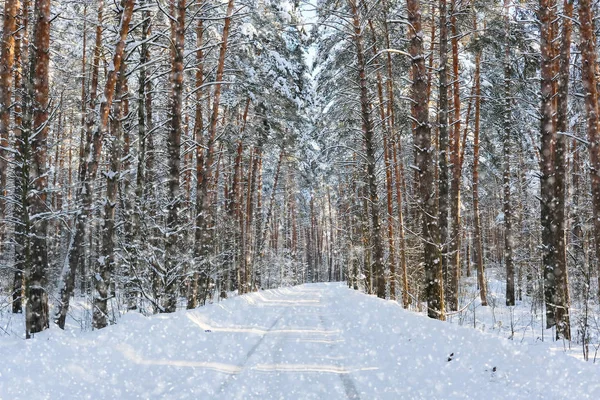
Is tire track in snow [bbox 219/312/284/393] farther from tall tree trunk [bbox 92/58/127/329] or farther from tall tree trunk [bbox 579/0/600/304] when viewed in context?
tall tree trunk [bbox 579/0/600/304]

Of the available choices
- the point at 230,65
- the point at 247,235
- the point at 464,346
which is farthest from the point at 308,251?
the point at 464,346

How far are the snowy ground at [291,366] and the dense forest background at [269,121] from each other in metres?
2.20

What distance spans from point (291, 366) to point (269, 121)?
14.7m

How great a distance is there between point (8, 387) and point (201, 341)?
13.4 feet

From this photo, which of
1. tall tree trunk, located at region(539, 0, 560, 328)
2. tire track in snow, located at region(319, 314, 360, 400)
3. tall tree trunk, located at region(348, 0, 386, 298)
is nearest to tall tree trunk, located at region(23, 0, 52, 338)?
tire track in snow, located at region(319, 314, 360, 400)

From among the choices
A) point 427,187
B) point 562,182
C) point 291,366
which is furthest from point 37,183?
point 562,182

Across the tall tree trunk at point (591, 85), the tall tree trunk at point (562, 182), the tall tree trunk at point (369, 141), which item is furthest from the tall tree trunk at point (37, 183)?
the tall tree trunk at point (591, 85)

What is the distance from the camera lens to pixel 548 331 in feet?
33.9

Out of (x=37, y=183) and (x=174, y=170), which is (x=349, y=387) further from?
(x=174, y=170)

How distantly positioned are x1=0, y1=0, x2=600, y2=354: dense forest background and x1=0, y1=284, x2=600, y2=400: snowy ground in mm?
2204

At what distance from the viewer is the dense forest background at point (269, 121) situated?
358 inches

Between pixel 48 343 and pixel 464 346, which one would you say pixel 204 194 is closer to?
pixel 48 343

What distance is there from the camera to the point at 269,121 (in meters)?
19.6

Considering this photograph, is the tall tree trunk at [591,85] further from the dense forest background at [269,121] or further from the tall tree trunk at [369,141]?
the tall tree trunk at [369,141]
